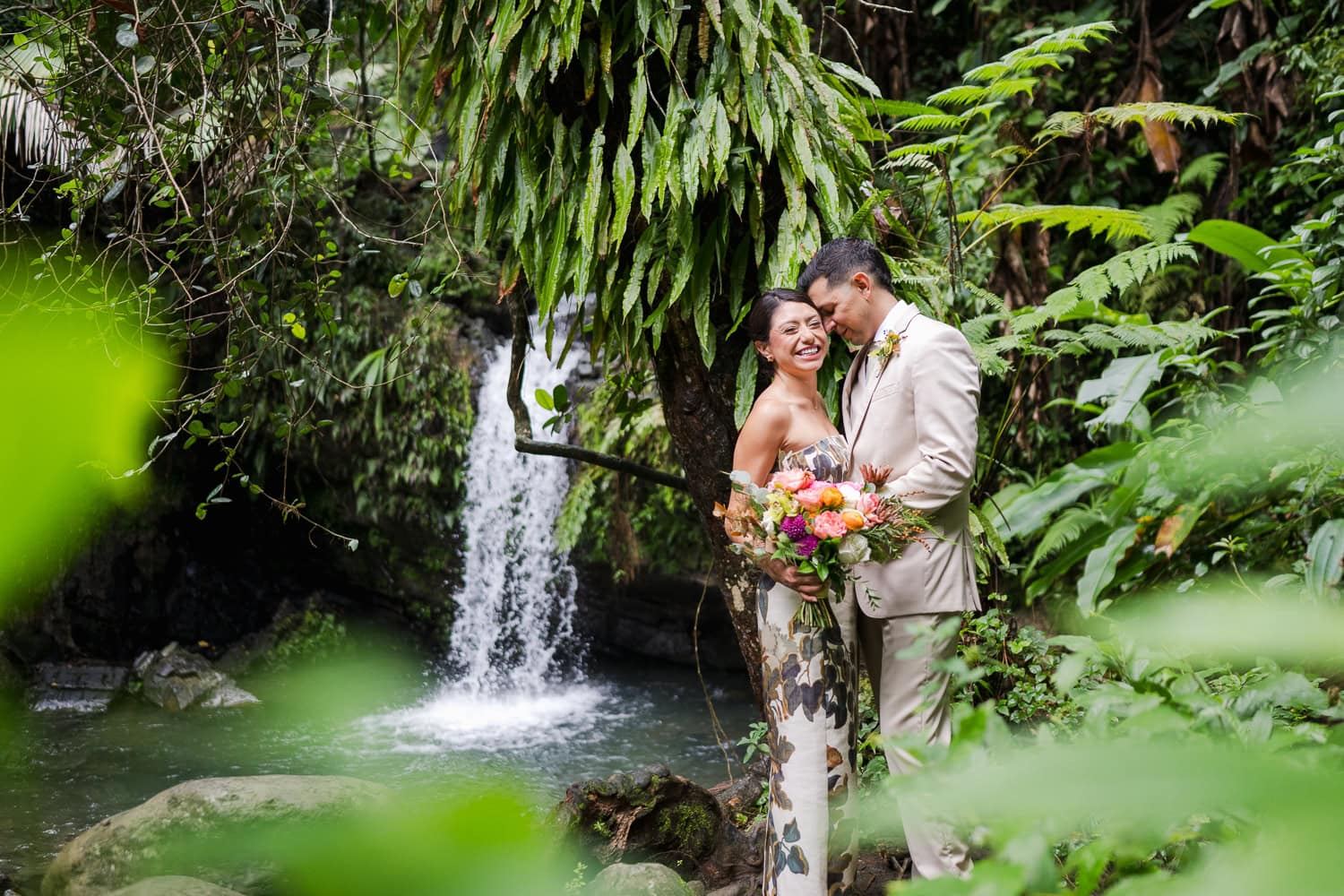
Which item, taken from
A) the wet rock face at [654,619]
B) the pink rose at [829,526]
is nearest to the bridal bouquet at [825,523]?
the pink rose at [829,526]

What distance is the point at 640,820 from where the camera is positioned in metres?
3.18

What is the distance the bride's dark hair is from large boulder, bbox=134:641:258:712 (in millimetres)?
5197

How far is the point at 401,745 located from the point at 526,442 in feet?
10.4

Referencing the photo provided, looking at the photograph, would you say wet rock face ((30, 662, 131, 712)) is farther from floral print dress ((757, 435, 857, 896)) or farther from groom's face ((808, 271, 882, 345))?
groom's face ((808, 271, 882, 345))

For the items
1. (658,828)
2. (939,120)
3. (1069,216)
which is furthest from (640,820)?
(1069,216)

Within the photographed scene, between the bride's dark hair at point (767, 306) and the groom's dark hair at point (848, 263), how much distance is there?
0.08 m

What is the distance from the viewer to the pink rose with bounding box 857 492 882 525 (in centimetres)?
224

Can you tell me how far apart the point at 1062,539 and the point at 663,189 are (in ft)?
9.18

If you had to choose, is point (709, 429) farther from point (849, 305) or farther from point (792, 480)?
point (792, 480)

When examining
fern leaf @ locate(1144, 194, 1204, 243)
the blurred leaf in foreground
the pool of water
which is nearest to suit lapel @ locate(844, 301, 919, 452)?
the blurred leaf in foreground

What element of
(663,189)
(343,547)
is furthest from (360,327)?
(663,189)

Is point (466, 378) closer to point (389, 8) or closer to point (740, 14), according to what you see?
point (389, 8)

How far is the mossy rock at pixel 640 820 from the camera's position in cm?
316

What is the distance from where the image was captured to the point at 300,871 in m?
0.41
